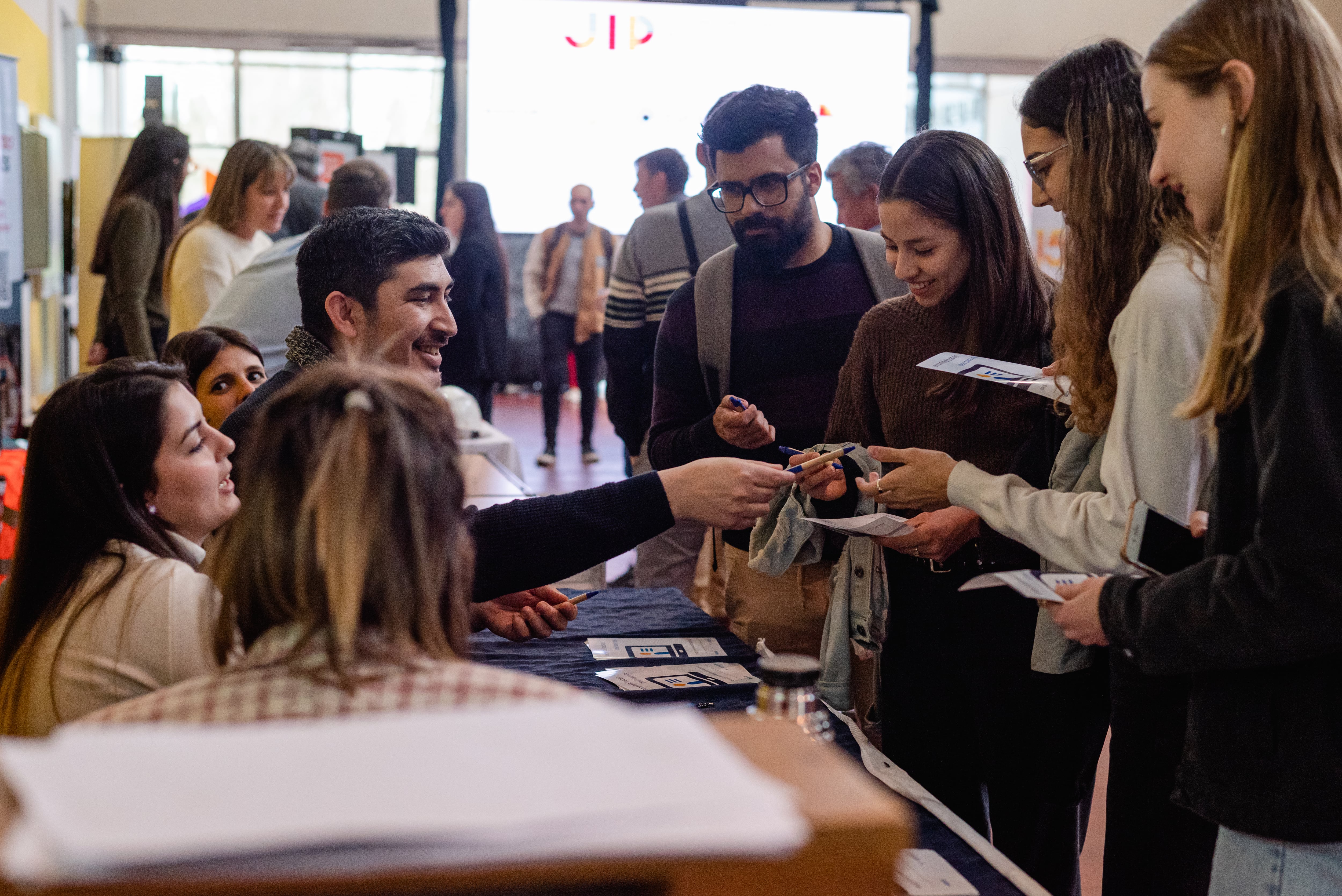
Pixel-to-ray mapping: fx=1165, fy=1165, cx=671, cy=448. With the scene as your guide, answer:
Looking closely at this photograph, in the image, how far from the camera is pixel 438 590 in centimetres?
89

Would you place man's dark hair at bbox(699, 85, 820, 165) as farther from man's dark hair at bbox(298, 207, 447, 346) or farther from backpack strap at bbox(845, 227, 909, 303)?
man's dark hair at bbox(298, 207, 447, 346)

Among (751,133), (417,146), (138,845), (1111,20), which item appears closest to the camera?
(138,845)

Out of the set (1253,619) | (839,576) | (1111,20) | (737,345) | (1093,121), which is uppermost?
(1111,20)

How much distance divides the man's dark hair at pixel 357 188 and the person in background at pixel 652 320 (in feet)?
3.05

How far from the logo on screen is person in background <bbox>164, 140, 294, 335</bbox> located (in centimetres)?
146

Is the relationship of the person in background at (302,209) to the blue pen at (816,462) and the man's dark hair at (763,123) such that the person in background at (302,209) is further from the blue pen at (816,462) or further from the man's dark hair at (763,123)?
the blue pen at (816,462)

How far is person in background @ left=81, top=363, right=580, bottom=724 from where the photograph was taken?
0.79 meters

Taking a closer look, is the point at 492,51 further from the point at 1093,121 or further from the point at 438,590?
the point at 438,590

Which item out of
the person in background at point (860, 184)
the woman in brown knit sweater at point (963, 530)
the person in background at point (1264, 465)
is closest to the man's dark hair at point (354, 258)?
the woman in brown knit sweater at point (963, 530)

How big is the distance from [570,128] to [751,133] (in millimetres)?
2806

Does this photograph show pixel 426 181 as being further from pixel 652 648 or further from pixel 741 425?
pixel 652 648

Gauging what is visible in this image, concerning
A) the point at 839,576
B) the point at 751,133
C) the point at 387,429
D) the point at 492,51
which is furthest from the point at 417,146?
the point at 387,429

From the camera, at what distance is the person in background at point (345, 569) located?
2.58 feet

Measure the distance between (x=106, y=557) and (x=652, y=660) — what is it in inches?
32.7
